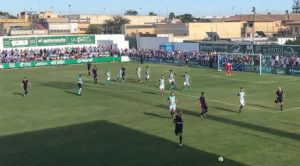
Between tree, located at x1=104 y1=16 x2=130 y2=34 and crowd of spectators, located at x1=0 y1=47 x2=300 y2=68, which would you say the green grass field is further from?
tree, located at x1=104 y1=16 x2=130 y2=34

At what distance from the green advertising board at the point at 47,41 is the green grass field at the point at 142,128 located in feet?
99.9

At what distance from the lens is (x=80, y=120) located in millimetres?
24156

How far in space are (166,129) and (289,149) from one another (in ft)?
22.1

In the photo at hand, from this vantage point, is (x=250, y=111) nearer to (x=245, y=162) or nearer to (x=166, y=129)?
(x=166, y=129)

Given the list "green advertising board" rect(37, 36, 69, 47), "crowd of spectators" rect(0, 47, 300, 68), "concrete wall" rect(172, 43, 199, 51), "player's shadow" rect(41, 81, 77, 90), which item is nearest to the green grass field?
"player's shadow" rect(41, 81, 77, 90)

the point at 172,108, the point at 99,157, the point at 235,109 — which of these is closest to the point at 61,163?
the point at 99,157

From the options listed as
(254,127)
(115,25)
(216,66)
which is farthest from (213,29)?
(254,127)

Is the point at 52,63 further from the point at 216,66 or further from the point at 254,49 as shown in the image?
the point at 254,49

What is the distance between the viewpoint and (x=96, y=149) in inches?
714

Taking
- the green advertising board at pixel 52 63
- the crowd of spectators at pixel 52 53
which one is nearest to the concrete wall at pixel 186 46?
the green advertising board at pixel 52 63

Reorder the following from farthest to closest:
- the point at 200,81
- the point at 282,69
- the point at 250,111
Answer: the point at 282,69
the point at 200,81
the point at 250,111

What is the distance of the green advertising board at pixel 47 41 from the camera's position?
6538cm

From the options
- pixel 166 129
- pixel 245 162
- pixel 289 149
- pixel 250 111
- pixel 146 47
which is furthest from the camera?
pixel 146 47

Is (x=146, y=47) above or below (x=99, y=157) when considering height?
above
